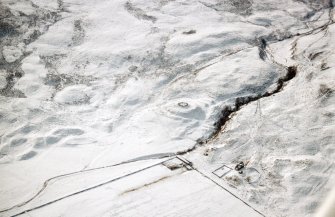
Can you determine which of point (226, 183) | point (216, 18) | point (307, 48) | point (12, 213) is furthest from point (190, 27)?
point (12, 213)

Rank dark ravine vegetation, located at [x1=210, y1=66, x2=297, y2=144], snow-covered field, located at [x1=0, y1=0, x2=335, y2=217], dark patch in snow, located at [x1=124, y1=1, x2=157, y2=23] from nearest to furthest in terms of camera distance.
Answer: snow-covered field, located at [x1=0, y1=0, x2=335, y2=217], dark ravine vegetation, located at [x1=210, y1=66, x2=297, y2=144], dark patch in snow, located at [x1=124, y1=1, x2=157, y2=23]

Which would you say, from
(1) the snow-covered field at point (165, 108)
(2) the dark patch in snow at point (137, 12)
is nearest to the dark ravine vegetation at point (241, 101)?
(1) the snow-covered field at point (165, 108)

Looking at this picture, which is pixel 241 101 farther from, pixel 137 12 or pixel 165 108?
pixel 137 12

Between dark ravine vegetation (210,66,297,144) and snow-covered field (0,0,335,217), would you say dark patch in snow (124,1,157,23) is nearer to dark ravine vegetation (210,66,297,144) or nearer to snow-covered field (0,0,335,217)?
snow-covered field (0,0,335,217)

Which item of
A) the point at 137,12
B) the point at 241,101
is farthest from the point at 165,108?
the point at 137,12

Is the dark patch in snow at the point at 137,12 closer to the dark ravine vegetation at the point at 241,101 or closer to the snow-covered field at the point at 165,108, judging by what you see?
the snow-covered field at the point at 165,108

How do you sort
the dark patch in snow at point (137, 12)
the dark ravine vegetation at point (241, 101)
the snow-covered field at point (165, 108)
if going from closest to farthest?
the snow-covered field at point (165, 108) < the dark ravine vegetation at point (241, 101) < the dark patch in snow at point (137, 12)

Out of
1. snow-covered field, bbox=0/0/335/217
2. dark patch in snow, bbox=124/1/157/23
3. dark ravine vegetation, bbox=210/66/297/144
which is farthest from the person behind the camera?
dark patch in snow, bbox=124/1/157/23

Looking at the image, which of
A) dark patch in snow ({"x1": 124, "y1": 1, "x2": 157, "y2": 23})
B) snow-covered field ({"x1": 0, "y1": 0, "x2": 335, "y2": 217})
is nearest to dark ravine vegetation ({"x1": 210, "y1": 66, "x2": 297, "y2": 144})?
snow-covered field ({"x1": 0, "y1": 0, "x2": 335, "y2": 217})
